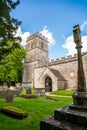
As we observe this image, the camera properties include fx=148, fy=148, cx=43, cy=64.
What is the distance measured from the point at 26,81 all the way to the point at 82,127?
38158 mm

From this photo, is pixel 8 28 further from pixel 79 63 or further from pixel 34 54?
pixel 34 54

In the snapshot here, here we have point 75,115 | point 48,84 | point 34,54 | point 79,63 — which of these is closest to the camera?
point 75,115

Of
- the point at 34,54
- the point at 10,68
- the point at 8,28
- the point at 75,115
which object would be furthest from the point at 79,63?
the point at 34,54

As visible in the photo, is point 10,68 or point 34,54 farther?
point 34,54

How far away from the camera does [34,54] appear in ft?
145

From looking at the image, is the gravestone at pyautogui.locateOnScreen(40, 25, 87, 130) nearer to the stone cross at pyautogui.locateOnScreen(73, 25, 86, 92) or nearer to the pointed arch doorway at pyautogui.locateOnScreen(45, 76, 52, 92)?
the stone cross at pyautogui.locateOnScreen(73, 25, 86, 92)

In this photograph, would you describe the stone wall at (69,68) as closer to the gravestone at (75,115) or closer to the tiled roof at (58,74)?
the tiled roof at (58,74)

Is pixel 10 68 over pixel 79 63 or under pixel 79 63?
over

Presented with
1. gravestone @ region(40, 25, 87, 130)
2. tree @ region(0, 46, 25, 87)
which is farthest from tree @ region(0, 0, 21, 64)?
tree @ region(0, 46, 25, 87)

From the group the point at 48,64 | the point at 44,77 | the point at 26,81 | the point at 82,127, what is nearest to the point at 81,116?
the point at 82,127

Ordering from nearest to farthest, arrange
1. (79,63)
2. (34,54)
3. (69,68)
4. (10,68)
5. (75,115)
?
(75,115) < (79,63) < (69,68) < (10,68) < (34,54)

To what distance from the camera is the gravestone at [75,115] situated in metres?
4.42

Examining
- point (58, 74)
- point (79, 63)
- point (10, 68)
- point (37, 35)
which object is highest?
point (37, 35)

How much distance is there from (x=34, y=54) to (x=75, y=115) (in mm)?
40025
